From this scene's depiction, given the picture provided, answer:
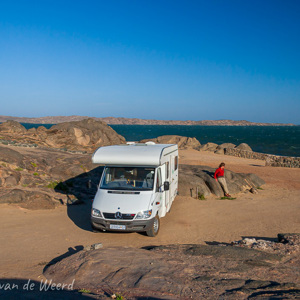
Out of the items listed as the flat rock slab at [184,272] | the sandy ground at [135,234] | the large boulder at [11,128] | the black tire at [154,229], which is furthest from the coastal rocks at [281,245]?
the large boulder at [11,128]

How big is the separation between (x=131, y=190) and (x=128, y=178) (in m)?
0.58

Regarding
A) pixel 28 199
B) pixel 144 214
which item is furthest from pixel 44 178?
pixel 144 214

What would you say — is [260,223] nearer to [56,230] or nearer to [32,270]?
[56,230]

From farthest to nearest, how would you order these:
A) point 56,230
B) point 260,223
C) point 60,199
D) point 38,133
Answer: point 38,133 < point 60,199 < point 260,223 < point 56,230

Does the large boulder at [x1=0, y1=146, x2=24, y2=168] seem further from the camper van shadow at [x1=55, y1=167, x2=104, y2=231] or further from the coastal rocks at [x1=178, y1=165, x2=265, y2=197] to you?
the coastal rocks at [x1=178, y1=165, x2=265, y2=197]

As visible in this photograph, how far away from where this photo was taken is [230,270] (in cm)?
673

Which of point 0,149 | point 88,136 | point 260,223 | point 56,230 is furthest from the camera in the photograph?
point 88,136

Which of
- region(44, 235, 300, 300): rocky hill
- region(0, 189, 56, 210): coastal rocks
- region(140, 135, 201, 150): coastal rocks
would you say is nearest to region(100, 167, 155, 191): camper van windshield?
region(44, 235, 300, 300): rocky hill

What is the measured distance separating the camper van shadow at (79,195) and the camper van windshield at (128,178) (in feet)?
6.55

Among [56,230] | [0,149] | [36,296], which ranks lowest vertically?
[56,230]

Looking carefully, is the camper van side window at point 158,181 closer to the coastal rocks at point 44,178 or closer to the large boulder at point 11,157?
the coastal rocks at point 44,178

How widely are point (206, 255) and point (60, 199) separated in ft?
28.5

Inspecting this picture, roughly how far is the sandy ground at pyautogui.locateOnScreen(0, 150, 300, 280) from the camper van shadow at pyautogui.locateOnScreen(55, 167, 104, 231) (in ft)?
0.14

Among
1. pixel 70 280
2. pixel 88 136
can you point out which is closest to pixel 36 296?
pixel 70 280
